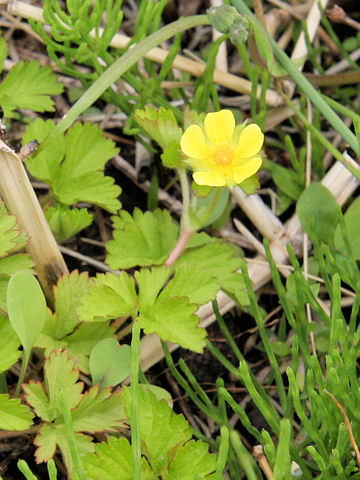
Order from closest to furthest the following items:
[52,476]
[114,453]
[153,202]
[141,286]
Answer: [52,476], [114,453], [141,286], [153,202]

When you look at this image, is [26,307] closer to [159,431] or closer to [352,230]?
[159,431]

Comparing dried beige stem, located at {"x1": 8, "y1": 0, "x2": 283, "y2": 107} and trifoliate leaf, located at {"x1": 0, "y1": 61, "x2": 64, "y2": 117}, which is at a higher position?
dried beige stem, located at {"x1": 8, "y1": 0, "x2": 283, "y2": 107}

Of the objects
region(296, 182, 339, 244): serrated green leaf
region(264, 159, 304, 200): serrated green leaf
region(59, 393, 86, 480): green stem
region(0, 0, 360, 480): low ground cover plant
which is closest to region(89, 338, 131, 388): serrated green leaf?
region(0, 0, 360, 480): low ground cover plant

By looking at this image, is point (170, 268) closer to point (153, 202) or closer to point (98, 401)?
point (98, 401)

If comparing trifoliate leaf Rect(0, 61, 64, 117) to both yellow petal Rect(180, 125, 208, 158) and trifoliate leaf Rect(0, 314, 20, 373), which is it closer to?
yellow petal Rect(180, 125, 208, 158)

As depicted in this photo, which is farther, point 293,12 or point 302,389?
point 293,12

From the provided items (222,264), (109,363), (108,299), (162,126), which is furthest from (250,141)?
(109,363)

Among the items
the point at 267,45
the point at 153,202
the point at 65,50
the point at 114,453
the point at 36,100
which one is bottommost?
the point at 114,453

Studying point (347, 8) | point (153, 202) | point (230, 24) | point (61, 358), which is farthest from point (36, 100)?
point (347, 8)
